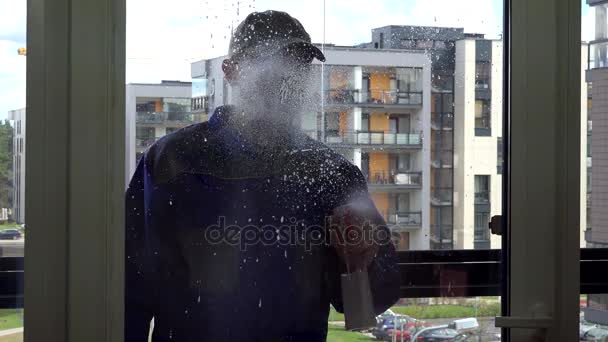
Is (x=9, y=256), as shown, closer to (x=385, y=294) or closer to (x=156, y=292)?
(x=156, y=292)

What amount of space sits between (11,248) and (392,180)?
765 millimetres

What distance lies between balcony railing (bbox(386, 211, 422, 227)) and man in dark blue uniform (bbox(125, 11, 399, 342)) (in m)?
0.09

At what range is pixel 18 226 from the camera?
1483 millimetres

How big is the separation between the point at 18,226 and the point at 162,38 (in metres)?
0.46

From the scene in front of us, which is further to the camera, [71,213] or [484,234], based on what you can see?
[484,234]

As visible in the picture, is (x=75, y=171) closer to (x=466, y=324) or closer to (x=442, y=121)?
(x=442, y=121)

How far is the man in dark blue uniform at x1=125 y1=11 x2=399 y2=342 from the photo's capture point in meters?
1.52

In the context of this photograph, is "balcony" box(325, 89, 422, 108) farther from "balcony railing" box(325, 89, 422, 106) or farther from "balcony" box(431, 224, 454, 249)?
"balcony" box(431, 224, 454, 249)

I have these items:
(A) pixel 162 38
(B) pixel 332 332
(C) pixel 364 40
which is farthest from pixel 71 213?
(C) pixel 364 40

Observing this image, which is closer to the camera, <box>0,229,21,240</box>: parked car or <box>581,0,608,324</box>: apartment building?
<box>0,229,21,240</box>: parked car

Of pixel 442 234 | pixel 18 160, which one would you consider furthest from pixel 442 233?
pixel 18 160

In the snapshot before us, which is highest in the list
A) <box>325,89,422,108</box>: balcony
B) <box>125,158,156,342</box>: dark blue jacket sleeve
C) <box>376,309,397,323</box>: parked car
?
<box>325,89,422,108</box>: balcony

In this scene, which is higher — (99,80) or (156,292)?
(99,80)

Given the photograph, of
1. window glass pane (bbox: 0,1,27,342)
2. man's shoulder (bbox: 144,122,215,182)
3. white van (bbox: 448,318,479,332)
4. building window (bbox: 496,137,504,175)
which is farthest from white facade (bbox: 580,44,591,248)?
window glass pane (bbox: 0,1,27,342)
